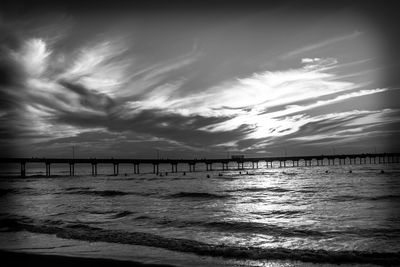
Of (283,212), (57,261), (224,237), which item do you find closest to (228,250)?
(224,237)

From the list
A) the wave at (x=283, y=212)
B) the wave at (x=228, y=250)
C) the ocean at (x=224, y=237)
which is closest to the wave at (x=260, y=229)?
the ocean at (x=224, y=237)

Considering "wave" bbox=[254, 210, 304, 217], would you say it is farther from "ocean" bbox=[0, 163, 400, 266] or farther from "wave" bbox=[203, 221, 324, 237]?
"wave" bbox=[203, 221, 324, 237]

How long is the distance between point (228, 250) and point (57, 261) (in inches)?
173

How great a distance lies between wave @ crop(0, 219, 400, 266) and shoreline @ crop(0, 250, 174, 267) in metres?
2.09

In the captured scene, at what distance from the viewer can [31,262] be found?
Result: 7965 mm

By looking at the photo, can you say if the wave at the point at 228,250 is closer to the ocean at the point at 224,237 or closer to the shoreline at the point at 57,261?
the ocean at the point at 224,237

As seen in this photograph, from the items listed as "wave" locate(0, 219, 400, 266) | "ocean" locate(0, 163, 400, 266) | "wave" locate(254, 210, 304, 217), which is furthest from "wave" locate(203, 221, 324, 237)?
"wave" locate(254, 210, 304, 217)

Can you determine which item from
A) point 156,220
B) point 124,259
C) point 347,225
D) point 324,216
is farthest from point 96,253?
point 324,216

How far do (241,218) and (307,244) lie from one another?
6.32 m

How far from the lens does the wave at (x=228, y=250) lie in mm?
8445

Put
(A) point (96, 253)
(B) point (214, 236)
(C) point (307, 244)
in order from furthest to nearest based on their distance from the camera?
(B) point (214, 236)
(C) point (307, 244)
(A) point (96, 253)

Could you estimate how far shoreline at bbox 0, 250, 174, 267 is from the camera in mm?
7785

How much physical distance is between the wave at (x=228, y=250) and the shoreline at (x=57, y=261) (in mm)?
2092

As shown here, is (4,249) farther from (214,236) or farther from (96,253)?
(214,236)
